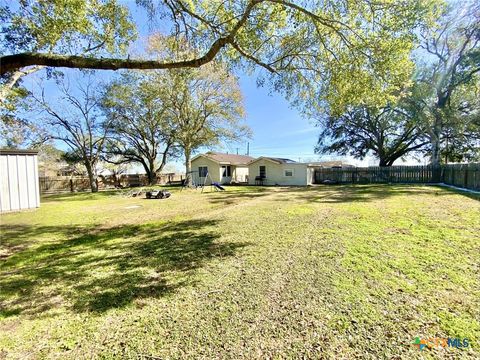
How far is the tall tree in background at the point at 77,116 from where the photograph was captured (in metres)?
17.0

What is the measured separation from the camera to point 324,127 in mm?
26266

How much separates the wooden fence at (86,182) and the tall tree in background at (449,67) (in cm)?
2628

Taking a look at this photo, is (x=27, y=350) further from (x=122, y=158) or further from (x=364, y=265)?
(x=122, y=158)

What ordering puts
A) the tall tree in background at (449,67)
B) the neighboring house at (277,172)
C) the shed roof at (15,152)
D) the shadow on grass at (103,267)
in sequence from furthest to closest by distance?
the neighboring house at (277,172) < the tall tree in background at (449,67) < the shed roof at (15,152) < the shadow on grass at (103,267)

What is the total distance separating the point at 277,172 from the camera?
23047mm

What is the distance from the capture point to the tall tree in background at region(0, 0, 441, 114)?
5316 mm

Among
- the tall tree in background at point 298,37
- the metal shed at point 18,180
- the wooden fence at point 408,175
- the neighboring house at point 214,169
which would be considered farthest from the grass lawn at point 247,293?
the neighboring house at point 214,169

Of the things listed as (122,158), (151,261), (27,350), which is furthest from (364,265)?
(122,158)

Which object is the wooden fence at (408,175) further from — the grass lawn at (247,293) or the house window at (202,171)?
the house window at (202,171)

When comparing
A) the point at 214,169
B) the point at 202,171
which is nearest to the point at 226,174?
the point at 214,169

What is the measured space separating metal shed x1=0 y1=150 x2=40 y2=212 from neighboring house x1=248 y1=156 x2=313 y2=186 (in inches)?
687

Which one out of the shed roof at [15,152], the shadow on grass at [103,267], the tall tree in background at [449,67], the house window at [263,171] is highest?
the tall tree in background at [449,67]

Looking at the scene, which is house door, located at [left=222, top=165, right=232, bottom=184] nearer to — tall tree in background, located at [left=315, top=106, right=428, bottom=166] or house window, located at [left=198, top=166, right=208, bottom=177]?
house window, located at [left=198, top=166, right=208, bottom=177]

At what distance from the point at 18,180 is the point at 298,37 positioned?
11.4 metres
